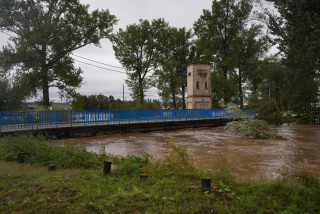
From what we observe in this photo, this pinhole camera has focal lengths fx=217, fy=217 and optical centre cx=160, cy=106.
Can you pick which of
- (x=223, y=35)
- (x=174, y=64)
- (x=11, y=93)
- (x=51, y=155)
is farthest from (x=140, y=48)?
(x=51, y=155)

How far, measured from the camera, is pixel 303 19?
12.7m

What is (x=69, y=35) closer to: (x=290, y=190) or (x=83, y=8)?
(x=83, y=8)

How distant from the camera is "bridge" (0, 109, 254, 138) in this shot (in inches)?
582

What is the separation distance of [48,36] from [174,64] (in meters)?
22.0

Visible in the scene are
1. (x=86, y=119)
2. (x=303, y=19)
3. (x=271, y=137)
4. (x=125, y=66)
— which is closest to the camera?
(x=303, y=19)

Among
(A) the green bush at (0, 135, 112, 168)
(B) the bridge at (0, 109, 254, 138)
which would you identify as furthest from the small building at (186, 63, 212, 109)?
(A) the green bush at (0, 135, 112, 168)

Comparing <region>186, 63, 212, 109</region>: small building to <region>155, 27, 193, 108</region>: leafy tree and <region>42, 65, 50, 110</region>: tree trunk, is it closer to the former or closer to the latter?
<region>155, 27, 193, 108</region>: leafy tree

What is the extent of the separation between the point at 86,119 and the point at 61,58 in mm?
11377

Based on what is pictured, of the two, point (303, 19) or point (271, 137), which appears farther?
point (271, 137)

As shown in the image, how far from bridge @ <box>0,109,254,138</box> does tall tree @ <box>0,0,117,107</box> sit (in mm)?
8357

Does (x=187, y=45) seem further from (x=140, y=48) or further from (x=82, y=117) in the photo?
(x=82, y=117)

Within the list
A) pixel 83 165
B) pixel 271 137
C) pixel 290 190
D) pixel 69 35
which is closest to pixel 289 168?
pixel 290 190

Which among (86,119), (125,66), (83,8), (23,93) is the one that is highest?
(83,8)

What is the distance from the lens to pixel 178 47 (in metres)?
43.2
